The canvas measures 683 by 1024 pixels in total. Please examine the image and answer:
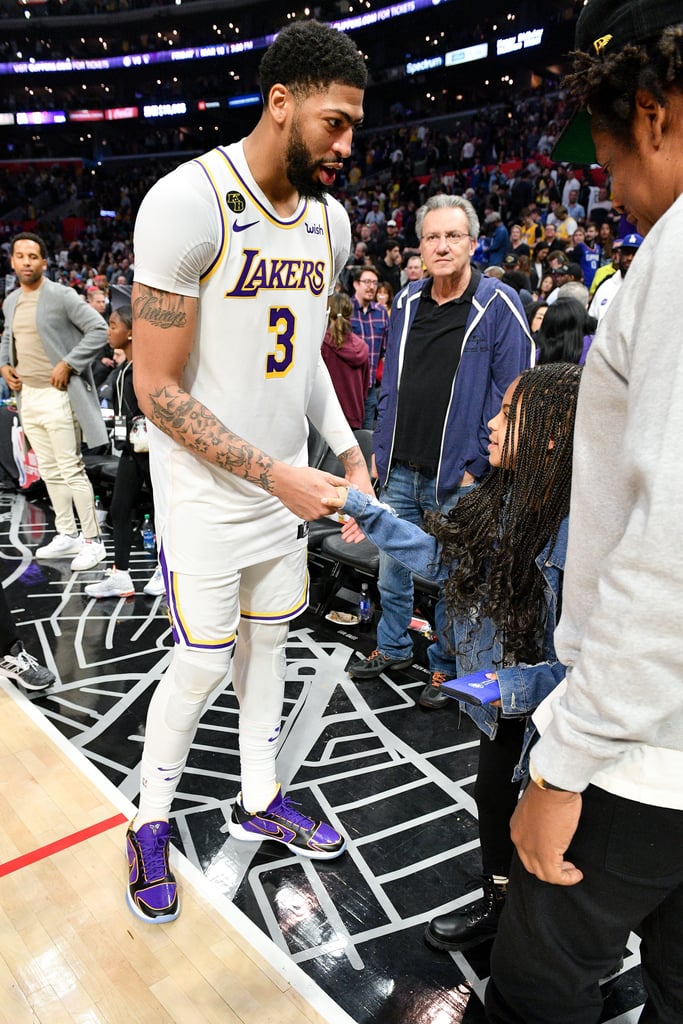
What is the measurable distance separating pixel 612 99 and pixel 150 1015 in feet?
6.63

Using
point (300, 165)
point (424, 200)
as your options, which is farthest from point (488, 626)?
point (424, 200)

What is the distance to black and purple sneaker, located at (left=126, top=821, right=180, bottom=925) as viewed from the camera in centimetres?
194

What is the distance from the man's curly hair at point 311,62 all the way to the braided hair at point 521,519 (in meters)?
0.79

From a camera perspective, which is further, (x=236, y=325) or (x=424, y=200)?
(x=424, y=200)

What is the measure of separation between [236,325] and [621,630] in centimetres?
123

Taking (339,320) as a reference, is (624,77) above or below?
above

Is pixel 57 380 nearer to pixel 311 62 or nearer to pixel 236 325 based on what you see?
pixel 236 325

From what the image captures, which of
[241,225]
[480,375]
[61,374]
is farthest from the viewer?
[61,374]

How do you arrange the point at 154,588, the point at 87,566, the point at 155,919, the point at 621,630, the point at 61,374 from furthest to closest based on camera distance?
the point at 87,566
the point at 61,374
the point at 154,588
the point at 155,919
the point at 621,630

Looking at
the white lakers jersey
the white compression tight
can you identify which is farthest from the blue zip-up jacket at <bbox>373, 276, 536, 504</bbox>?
the white compression tight

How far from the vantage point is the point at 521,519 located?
158cm

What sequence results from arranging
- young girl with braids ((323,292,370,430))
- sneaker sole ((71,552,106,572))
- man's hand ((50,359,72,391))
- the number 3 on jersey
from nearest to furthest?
the number 3 on jersey → man's hand ((50,359,72,391)) → sneaker sole ((71,552,106,572)) → young girl with braids ((323,292,370,430))

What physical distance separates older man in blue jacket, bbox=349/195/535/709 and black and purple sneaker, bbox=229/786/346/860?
824 mm

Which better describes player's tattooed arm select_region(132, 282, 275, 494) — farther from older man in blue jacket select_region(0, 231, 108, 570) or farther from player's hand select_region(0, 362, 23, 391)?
player's hand select_region(0, 362, 23, 391)
